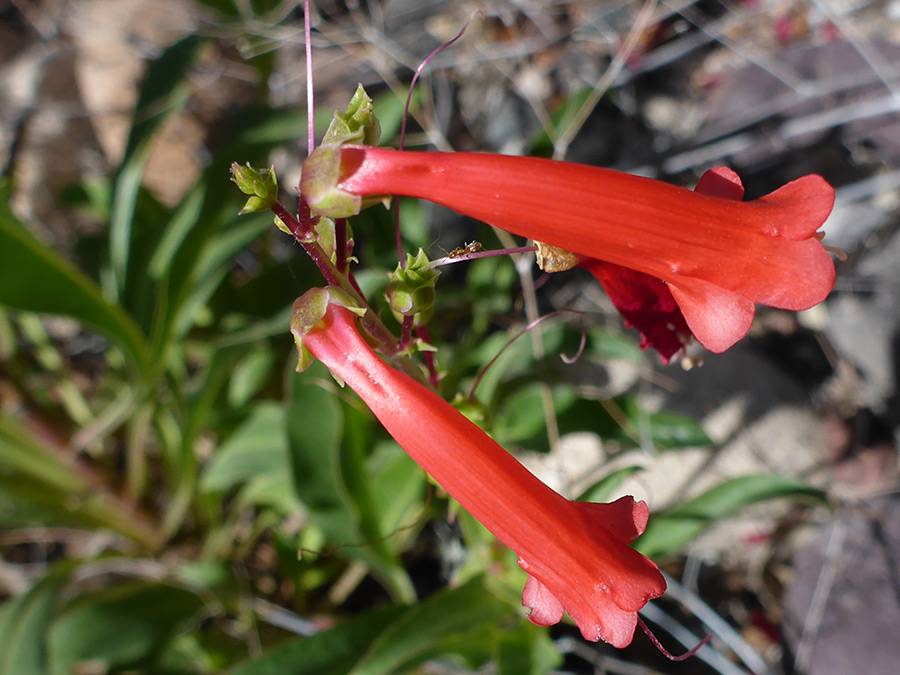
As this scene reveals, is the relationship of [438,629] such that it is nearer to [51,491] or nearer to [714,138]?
[51,491]

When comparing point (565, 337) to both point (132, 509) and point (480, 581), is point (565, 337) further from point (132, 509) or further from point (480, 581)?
point (132, 509)

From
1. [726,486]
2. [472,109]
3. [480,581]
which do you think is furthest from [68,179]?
[726,486]

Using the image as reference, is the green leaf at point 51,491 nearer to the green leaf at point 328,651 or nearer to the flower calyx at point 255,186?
the green leaf at point 328,651

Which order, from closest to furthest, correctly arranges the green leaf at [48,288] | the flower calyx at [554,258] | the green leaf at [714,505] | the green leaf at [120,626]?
the flower calyx at [554,258] < the green leaf at [714,505] < the green leaf at [48,288] < the green leaf at [120,626]

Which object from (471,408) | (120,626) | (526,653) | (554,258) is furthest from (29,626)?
(554,258)

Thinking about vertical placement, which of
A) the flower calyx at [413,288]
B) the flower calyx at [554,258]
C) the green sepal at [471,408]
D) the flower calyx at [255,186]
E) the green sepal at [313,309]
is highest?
the flower calyx at [255,186]

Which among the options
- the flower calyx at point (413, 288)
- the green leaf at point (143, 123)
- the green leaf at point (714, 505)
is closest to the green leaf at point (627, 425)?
the green leaf at point (714, 505)
